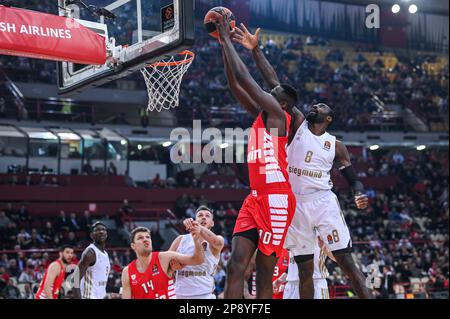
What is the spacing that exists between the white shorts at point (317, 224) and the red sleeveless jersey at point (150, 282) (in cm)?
154

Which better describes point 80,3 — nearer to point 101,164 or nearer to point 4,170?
point 4,170

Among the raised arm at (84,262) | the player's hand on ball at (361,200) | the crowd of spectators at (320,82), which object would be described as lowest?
the raised arm at (84,262)

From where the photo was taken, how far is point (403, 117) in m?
31.1

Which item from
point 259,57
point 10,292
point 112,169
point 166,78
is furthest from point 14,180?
point 259,57

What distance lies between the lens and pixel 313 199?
23.9 feet

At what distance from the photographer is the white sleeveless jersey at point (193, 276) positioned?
8.62 m

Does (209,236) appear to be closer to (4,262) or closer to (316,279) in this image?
(316,279)

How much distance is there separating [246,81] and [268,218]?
1.23 metres

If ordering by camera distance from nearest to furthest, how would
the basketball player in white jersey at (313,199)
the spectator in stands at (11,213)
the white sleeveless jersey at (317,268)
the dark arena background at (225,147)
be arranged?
the basketball player in white jersey at (313,199)
the white sleeveless jersey at (317,268)
the spectator in stands at (11,213)
the dark arena background at (225,147)

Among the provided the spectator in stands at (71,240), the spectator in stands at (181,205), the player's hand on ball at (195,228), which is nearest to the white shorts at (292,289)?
the player's hand on ball at (195,228)

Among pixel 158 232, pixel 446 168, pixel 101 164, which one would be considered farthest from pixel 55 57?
pixel 446 168

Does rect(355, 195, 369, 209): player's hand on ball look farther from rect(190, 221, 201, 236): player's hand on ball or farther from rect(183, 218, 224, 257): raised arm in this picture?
rect(190, 221, 201, 236): player's hand on ball

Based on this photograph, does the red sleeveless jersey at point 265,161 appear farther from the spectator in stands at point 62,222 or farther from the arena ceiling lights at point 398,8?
the arena ceiling lights at point 398,8

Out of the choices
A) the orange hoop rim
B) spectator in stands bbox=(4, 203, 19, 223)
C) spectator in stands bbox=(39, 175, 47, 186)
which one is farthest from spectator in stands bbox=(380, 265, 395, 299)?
the orange hoop rim
